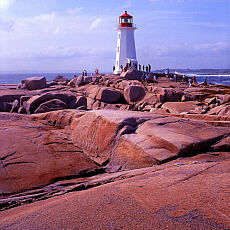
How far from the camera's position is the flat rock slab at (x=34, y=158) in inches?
220

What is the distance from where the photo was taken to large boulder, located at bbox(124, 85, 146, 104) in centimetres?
2038

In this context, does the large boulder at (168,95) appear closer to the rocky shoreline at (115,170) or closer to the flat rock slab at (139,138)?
the rocky shoreline at (115,170)

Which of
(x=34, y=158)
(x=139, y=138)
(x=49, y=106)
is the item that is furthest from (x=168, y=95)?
(x=34, y=158)

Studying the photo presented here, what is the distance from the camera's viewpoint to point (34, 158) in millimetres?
6398

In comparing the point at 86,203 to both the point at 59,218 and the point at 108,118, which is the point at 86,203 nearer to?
the point at 59,218

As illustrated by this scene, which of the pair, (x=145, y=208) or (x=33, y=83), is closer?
(x=145, y=208)

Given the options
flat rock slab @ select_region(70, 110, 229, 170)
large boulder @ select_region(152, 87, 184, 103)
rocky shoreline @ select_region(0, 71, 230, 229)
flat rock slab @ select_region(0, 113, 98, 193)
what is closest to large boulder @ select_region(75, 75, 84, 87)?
large boulder @ select_region(152, 87, 184, 103)

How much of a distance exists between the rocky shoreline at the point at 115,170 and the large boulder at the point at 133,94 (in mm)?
11029

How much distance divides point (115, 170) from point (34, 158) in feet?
6.66

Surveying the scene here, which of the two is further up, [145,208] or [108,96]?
[145,208]

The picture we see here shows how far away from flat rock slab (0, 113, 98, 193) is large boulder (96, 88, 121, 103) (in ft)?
38.7

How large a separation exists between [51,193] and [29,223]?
1822 millimetres

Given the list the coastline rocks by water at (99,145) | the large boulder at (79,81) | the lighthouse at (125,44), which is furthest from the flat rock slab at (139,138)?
the lighthouse at (125,44)

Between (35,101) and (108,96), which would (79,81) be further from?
(35,101)
